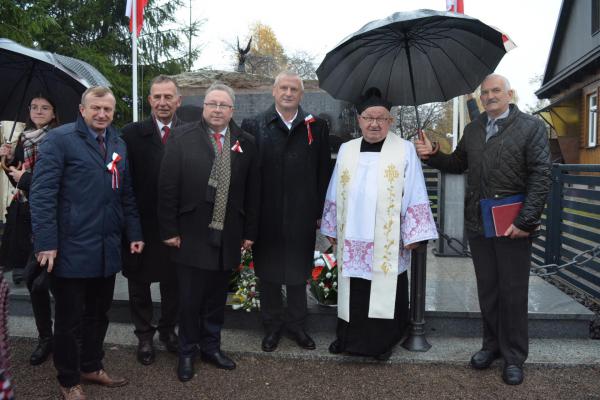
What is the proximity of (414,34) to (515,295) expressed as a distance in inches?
73.2

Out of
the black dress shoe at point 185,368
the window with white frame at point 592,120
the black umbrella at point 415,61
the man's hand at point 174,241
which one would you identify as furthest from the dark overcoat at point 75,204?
the window with white frame at point 592,120

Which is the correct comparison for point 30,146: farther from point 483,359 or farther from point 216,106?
point 483,359

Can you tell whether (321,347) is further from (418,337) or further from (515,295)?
(515,295)

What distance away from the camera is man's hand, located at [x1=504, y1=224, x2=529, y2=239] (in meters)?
3.22

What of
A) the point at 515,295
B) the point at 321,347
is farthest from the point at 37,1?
the point at 515,295

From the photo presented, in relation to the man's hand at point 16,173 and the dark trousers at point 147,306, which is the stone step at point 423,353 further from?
the man's hand at point 16,173

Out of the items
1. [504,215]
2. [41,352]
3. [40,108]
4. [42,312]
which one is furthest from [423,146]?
[41,352]

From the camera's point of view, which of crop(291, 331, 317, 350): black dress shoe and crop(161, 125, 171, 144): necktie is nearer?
crop(161, 125, 171, 144): necktie

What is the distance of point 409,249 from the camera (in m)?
3.62

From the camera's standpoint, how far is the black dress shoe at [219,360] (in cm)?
358

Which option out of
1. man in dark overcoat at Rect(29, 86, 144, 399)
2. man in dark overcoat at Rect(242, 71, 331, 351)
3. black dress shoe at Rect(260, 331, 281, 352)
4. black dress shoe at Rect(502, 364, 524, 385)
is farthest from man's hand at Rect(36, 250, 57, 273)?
black dress shoe at Rect(502, 364, 524, 385)

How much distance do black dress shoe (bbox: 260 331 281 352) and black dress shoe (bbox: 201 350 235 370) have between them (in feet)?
1.11

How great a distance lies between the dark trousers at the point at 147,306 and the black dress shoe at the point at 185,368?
421 mm

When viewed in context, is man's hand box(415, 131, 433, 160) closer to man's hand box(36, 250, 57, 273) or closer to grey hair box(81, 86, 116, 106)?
grey hair box(81, 86, 116, 106)
